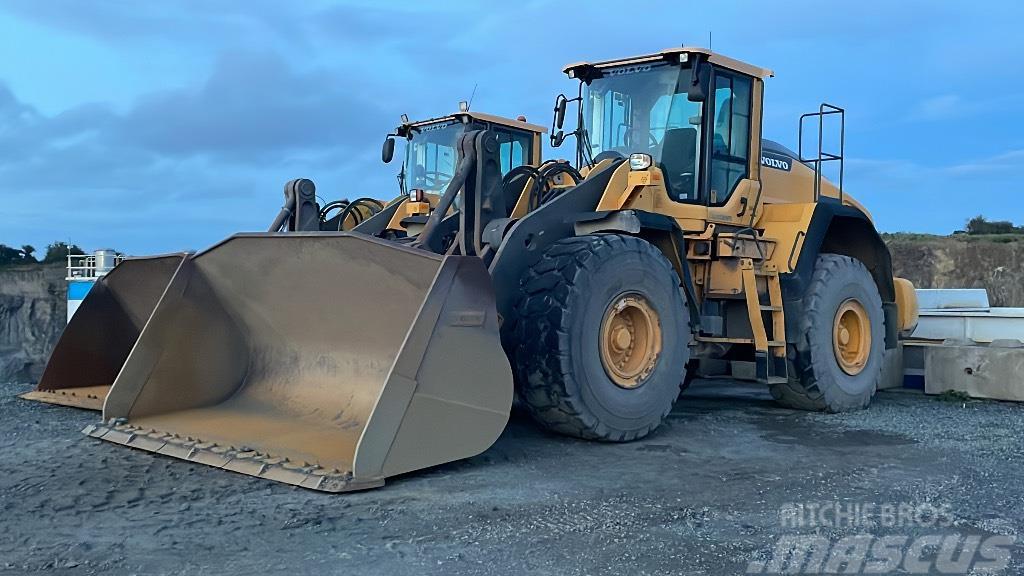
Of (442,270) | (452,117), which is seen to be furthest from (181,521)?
(452,117)

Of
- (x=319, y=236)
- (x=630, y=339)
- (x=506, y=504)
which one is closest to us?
(x=506, y=504)

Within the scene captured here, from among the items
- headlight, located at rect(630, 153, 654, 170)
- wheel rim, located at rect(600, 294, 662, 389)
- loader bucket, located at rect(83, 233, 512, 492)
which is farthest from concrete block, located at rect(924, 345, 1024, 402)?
loader bucket, located at rect(83, 233, 512, 492)

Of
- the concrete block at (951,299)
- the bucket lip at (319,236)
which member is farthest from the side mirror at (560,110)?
the concrete block at (951,299)

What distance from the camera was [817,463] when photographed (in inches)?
211

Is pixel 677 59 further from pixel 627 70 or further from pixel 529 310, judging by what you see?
pixel 529 310

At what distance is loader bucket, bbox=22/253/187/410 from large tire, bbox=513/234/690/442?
116 inches

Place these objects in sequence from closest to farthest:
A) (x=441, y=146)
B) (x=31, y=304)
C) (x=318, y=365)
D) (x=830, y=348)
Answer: (x=318, y=365)
(x=830, y=348)
(x=441, y=146)
(x=31, y=304)

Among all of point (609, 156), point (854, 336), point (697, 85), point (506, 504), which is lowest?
point (506, 504)

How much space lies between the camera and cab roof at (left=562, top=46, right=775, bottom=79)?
690cm

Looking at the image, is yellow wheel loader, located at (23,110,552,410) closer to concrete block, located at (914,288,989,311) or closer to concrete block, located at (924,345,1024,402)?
concrete block, located at (924,345,1024,402)

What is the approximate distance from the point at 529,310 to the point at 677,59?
2.68 meters

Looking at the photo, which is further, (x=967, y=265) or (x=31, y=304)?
(x=31, y=304)

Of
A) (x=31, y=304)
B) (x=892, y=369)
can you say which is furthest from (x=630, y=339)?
(x=31, y=304)

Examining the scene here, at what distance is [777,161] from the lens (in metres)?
8.09
